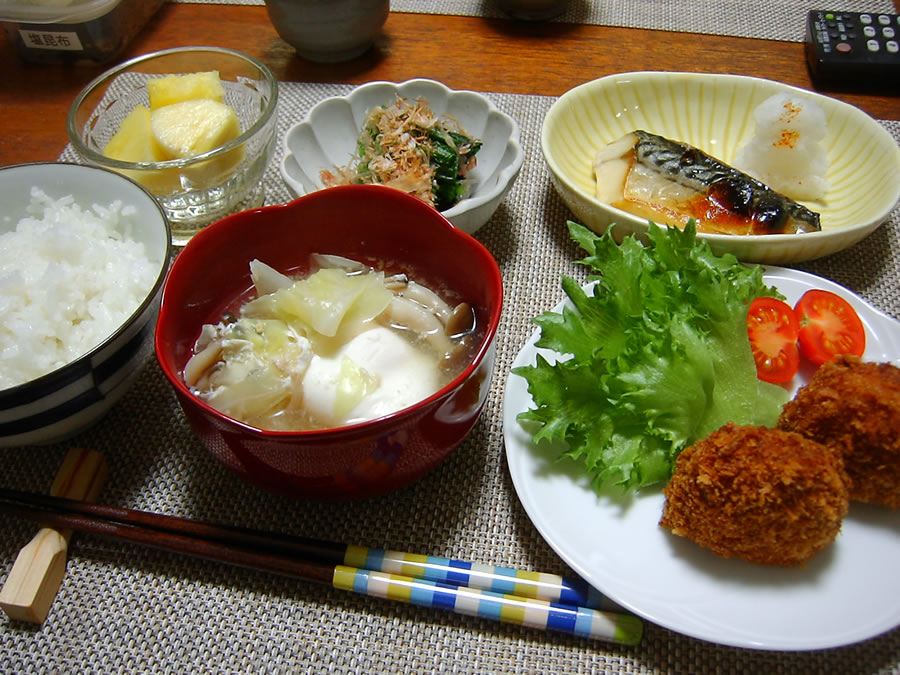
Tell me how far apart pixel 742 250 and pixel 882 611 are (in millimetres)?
837

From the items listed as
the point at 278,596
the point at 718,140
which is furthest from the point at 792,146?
the point at 278,596

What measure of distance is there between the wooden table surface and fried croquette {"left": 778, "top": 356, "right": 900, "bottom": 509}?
144 cm

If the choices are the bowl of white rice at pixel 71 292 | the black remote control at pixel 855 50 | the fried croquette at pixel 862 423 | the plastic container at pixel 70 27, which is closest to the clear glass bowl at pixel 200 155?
the bowl of white rice at pixel 71 292

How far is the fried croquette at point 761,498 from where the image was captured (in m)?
1.01

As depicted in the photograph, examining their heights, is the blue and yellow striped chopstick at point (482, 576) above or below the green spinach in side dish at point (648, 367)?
below

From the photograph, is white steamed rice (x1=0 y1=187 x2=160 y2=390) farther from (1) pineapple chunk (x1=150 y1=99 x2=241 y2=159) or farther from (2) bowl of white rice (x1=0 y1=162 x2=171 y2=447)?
(1) pineapple chunk (x1=150 y1=99 x2=241 y2=159)

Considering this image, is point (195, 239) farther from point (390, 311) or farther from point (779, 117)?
point (779, 117)

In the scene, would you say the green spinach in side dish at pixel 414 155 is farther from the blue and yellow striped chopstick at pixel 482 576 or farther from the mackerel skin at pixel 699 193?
the blue and yellow striped chopstick at pixel 482 576

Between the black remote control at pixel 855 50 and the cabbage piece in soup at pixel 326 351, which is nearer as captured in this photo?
the cabbage piece in soup at pixel 326 351

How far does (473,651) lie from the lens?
1089 mm

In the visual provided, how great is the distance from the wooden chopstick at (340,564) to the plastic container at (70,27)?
6.22ft

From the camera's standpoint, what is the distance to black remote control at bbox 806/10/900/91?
2.15 meters

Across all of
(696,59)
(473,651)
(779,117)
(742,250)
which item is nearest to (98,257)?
(473,651)

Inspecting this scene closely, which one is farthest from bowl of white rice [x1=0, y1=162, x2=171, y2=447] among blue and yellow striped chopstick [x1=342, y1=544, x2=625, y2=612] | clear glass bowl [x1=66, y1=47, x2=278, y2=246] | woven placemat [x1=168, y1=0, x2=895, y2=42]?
woven placemat [x1=168, y1=0, x2=895, y2=42]
